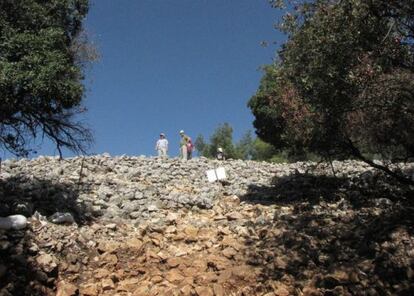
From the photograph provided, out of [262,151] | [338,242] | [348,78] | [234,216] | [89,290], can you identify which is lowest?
[89,290]

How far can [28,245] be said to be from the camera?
9.78 metres

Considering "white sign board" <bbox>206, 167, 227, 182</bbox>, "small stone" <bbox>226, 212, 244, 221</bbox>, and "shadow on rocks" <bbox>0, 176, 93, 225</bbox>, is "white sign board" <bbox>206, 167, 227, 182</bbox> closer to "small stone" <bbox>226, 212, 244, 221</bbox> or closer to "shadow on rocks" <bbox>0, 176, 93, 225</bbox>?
"small stone" <bbox>226, 212, 244, 221</bbox>

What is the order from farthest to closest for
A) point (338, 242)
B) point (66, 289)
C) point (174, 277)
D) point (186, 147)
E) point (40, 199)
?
point (186, 147) → point (40, 199) → point (338, 242) → point (174, 277) → point (66, 289)

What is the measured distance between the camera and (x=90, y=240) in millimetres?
10758

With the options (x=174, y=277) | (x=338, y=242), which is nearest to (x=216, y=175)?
(x=338, y=242)

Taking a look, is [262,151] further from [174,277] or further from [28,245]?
[28,245]

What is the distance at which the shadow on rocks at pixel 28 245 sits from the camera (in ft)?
29.7

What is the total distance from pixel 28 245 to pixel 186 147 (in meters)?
12.8

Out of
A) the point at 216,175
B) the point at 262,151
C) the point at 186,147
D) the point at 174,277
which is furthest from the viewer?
the point at 262,151

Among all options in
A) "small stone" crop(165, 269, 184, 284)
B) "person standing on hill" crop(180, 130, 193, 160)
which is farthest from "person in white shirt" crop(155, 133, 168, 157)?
"small stone" crop(165, 269, 184, 284)

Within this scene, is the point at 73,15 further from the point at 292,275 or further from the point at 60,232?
the point at 292,275

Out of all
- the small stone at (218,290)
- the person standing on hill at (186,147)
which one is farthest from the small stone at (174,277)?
the person standing on hill at (186,147)

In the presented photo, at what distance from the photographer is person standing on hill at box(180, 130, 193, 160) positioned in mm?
22172

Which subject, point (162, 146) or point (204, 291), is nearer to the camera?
point (204, 291)
